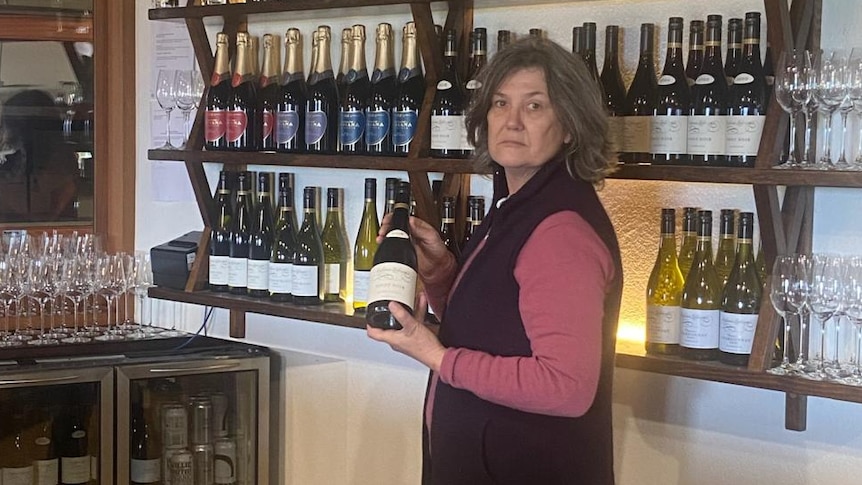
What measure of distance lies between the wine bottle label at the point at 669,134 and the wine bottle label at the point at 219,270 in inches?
41.9

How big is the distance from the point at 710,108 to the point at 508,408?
0.71 m

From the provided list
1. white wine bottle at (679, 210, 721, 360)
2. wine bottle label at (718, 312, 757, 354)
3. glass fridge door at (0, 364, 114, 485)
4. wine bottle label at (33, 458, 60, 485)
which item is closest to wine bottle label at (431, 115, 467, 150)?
white wine bottle at (679, 210, 721, 360)

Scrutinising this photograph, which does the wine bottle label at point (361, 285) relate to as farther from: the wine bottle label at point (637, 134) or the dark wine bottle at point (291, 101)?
the wine bottle label at point (637, 134)

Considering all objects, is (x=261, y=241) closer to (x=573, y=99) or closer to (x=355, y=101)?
(x=355, y=101)

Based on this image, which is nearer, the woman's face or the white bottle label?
the woman's face

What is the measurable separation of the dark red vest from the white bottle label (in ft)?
2.93

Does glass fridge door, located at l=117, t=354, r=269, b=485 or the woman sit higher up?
the woman

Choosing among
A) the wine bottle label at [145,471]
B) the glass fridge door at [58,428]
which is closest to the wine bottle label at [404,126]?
the glass fridge door at [58,428]

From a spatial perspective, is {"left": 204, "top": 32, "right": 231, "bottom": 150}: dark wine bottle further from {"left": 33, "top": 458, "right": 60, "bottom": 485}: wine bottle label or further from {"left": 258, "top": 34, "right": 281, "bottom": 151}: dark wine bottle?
{"left": 33, "top": 458, "right": 60, "bottom": 485}: wine bottle label

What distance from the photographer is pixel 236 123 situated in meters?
2.55

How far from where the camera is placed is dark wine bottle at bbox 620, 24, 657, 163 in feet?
6.52

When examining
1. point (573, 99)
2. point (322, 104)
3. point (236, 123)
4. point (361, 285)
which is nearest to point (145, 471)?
point (361, 285)

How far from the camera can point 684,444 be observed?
7.07 ft

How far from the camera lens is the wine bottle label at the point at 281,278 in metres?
2.46
